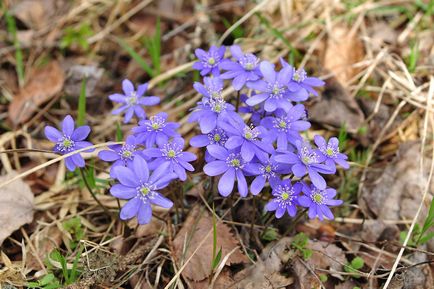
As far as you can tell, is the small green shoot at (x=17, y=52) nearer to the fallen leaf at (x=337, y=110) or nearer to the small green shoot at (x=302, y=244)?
the fallen leaf at (x=337, y=110)

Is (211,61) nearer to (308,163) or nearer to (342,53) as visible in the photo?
(308,163)

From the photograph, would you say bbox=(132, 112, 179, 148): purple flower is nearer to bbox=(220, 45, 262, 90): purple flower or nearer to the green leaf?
bbox=(220, 45, 262, 90): purple flower

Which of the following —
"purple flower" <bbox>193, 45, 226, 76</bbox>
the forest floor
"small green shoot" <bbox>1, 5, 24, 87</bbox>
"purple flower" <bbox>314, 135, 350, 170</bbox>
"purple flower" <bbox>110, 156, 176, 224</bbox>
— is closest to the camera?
"purple flower" <bbox>110, 156, 176, 224</bbox>

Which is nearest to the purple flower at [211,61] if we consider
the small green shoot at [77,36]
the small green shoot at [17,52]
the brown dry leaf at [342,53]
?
the brown dry leaf at [342,53]

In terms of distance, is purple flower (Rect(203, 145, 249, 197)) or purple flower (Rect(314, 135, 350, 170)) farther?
purple flower (Rect(314, 135, 350, 170))

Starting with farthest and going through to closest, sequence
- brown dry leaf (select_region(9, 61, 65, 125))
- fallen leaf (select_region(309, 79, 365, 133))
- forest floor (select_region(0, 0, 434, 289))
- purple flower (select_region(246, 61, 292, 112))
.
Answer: brown dry leaf (select_region(9, 61, 65, 125)), fallen leaf (select_region(309, 79, 365, 133)), forest floor (select_region(0, 0, 434, 289)), purple flower (select_region(246, 61, 292, 112))

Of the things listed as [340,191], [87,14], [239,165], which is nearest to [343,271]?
[340,191]

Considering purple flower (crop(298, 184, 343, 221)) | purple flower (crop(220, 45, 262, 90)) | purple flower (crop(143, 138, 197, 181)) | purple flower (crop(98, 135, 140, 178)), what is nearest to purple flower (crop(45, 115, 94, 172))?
purple flower (crop(98, 135, 140, 178))

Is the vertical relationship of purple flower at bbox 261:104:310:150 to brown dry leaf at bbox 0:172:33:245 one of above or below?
above

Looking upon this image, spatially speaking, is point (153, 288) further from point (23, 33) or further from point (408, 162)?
point (23, 33)
